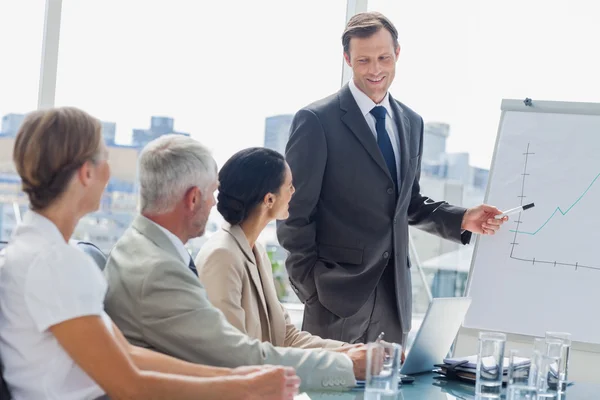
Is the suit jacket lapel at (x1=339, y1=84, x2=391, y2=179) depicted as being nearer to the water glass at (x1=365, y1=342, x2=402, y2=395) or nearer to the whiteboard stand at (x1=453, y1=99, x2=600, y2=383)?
the whiteboard stand at (x1=453, y1=99, x2=600, y2=383)

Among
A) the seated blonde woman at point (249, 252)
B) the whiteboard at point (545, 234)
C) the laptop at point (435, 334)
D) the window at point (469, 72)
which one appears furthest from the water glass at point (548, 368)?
the window at point (469, 72)

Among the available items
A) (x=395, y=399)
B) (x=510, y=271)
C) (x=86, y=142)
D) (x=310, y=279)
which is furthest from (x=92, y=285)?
(x=510, y=271)

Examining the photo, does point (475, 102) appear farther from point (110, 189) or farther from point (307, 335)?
point (307, 335)

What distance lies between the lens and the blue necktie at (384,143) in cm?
320

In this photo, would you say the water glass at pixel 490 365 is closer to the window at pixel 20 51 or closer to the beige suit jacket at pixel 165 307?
the beige suit jacket at pixel 165 307

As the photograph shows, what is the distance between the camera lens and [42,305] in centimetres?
157

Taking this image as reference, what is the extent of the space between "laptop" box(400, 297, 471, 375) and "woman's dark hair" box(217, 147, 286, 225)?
0.63m

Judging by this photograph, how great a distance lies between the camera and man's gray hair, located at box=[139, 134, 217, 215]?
202 cm

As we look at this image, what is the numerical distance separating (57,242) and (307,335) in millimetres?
1137

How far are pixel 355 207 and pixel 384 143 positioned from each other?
291 millimetres

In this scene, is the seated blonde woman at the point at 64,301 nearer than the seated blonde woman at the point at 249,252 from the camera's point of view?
Yes

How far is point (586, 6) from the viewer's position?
475 cm

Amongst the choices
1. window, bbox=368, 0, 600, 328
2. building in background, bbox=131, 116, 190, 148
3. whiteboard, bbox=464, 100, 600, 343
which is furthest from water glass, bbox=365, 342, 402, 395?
window, bbox=368, 0, 600, 328

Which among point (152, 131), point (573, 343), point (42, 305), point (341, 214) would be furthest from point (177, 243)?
point (152, 131)
